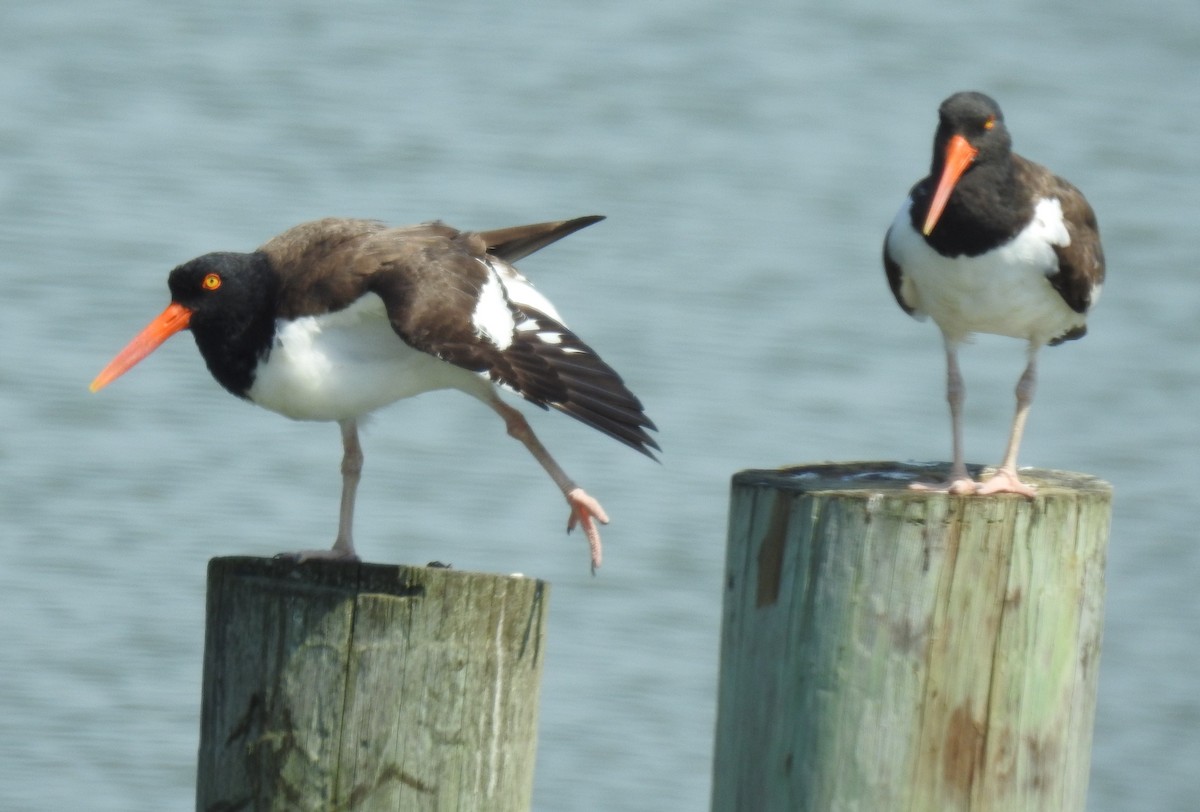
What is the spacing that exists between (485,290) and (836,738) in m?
1.95

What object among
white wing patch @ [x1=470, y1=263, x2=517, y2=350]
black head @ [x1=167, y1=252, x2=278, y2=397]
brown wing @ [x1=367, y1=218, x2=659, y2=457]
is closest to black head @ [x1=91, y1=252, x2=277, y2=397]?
black head @ [x1=167, y1=252, x2=278, y2=397]

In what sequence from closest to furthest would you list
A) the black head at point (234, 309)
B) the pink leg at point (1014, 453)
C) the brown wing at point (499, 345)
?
1. the pink leg at point (1014, 453)
2. the brown wing at point (499, 345)
3. the black head at point (234, 309)

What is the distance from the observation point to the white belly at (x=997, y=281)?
557 cm

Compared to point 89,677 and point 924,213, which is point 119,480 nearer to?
point 89,677

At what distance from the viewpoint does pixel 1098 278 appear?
18.7 ft

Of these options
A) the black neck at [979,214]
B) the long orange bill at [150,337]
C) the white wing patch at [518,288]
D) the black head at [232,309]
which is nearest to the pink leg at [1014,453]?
the black neck at [979,214]

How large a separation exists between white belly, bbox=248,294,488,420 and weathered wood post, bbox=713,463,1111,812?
167 cm

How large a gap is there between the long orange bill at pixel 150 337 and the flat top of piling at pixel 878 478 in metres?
2.04

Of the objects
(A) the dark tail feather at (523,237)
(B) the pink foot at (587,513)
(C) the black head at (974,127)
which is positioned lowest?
(B) the pink foot at (587,513)

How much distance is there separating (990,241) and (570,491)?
1.45m

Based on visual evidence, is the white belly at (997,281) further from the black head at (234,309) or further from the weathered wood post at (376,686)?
the weathered wood post at (376,686)

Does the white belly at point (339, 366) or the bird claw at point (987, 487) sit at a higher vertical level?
the white belly at point (339, 366)

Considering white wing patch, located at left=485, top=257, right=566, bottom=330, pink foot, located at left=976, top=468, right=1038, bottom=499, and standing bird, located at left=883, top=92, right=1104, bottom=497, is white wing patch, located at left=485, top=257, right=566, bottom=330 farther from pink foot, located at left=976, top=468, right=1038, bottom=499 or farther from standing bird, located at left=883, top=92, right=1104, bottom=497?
pink foot, located at left=976, top=468, right=1038, bottom=499

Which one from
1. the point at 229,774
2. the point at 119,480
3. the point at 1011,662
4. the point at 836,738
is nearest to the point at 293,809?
the point at 229,774
